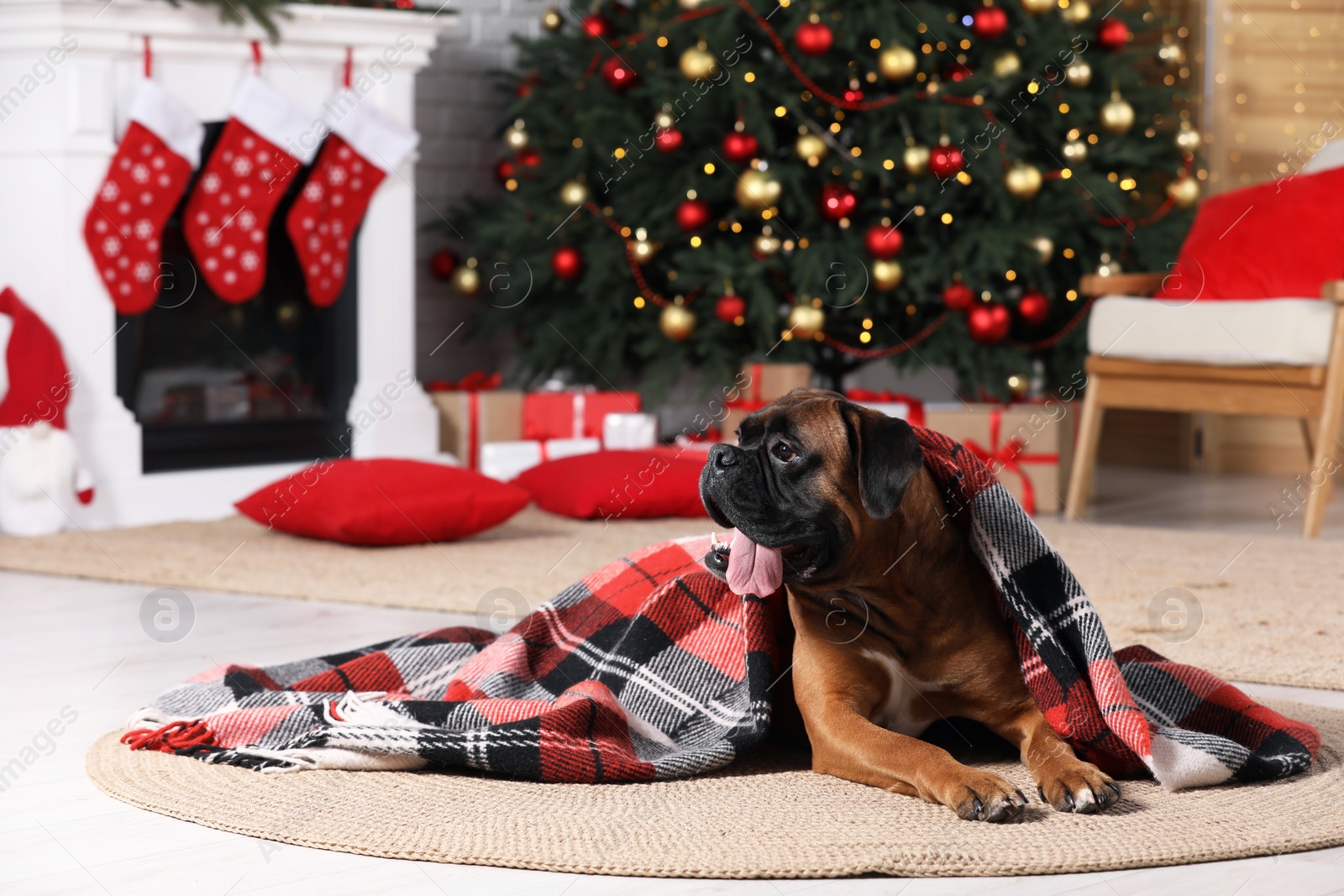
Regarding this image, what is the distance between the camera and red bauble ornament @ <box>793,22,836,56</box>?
4.41 metres

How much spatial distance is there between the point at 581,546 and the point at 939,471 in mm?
1995

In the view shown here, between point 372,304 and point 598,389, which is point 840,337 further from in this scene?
point 372,304

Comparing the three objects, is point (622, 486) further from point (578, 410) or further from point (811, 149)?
point (811, 149)

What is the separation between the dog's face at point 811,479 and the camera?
62.9 inches

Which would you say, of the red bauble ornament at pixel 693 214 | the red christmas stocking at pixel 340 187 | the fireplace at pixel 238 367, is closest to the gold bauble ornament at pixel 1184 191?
the red bauble ornament at pixel 693 214

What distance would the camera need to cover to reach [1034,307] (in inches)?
178

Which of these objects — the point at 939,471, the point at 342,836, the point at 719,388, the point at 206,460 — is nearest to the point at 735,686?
the point at 939,471

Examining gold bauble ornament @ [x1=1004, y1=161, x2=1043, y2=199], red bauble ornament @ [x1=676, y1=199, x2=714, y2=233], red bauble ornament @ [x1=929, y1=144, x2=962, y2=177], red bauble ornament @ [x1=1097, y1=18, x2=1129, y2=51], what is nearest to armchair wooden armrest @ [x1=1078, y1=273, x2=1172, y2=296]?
gold bauble ornament @ [x1=1004, y1=161, x2=1043, y2=199]

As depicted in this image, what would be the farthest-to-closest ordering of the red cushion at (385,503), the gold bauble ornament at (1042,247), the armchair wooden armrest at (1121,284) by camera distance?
the gold bauble ornament at (1042,247)
the armchair wooden armrest at (1121,284)
the red cushion at (385,503)

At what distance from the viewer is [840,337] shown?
487 centimetres

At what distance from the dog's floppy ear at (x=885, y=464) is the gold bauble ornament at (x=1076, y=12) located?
345 cm

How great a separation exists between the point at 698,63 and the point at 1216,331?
1671 mm

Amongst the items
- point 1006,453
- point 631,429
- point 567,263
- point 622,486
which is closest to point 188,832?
point 622,486

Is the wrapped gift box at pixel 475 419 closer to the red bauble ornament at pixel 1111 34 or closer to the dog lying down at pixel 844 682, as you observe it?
the red bauble ornament at pixel 1111 34
